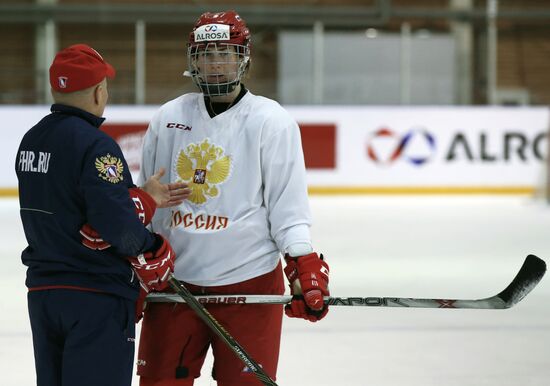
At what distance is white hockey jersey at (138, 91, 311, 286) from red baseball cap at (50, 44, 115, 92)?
303 millimetres

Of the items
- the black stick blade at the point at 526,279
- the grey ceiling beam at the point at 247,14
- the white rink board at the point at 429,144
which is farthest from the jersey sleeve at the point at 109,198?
the grey ceiling beam at the point at 247,14

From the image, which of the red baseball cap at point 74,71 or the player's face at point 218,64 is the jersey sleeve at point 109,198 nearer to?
the red baseball cap at point 74,71

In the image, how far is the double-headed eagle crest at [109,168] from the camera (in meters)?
1.90

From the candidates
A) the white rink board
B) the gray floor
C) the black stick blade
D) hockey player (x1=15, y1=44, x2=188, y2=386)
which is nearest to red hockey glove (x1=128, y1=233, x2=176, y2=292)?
hockey player (x1=15, y1=44, x2=188, y2=386)

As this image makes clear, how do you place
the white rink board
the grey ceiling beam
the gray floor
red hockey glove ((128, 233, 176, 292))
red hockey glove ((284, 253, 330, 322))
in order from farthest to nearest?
the grey ceiling beam → the white rink board → the gray floor → red hockey glove ((284, 253, 330, 322)) → red hockey glove ((128, 233, 176, 292))

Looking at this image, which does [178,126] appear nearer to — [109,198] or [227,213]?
[227,213]

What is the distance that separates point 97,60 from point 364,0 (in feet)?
42.3

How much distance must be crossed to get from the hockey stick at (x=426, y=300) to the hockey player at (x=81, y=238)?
6.6 inches

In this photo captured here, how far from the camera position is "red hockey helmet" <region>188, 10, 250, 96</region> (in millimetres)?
2189

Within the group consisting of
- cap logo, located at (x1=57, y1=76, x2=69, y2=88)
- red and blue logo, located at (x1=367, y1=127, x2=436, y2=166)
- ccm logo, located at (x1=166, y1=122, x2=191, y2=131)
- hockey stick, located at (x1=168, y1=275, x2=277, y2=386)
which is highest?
cap logo, located at (x1=57, y1=76, x2=69, y2=88)

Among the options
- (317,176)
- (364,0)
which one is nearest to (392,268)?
(317,176)

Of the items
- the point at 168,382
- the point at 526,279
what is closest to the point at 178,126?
the point at 168,382

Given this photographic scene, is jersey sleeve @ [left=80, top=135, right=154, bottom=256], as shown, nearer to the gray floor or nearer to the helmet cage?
the helmet cage

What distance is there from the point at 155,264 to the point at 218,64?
485 millimetres
